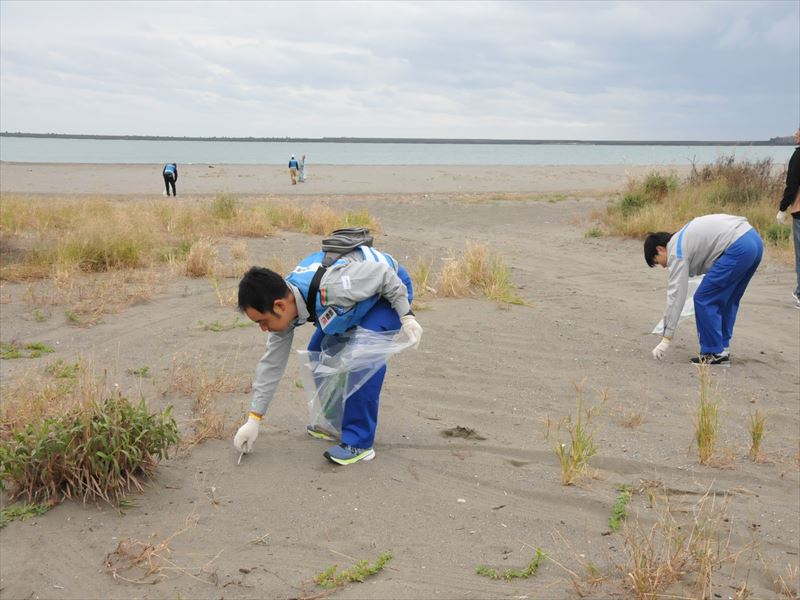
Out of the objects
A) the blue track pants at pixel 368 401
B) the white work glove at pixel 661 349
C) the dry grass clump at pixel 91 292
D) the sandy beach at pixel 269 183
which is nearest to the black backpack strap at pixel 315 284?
the blue track pants at pixel 368 401

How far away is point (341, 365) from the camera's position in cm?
389

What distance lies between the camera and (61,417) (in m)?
3.52

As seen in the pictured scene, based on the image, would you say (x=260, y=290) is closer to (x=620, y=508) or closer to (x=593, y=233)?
(x=620, y=508)

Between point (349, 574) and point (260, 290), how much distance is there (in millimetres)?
1283

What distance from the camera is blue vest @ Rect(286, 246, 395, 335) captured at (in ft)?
12.2

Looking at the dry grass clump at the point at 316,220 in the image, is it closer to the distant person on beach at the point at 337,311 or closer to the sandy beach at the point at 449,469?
the sandy beach at the point at 449,469

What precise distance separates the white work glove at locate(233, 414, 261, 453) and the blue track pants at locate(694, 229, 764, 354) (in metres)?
3.56

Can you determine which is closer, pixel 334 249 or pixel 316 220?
pixel 334 249

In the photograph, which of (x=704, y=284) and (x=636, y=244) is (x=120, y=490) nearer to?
(x=704, y=284)

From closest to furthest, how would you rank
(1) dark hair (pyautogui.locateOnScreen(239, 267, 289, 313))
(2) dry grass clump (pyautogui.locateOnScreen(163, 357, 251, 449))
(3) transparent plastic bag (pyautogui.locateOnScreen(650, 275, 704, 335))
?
(1) dark hair (pyautogui.locateOnScreen(239, 267, 289, 313))
(2) dry grass clump (pyautogui.locateOnScreen(163, 357, 251, 449))
(3) transparent plastic bag (pyautogui.locateOnScreen(650, 275, 704, 335))

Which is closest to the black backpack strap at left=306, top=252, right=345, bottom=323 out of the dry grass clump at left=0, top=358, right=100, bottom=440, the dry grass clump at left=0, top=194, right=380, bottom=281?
the dry grass clump at left=0, top=358, right=100, bottom=440

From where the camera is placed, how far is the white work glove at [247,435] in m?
3.93

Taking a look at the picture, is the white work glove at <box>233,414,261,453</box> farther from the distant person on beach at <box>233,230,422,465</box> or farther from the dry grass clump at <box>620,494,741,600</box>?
the dry grass clump at <box>620,494,741,600</box>

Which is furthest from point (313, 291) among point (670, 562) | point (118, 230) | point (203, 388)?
point (118, 230)
